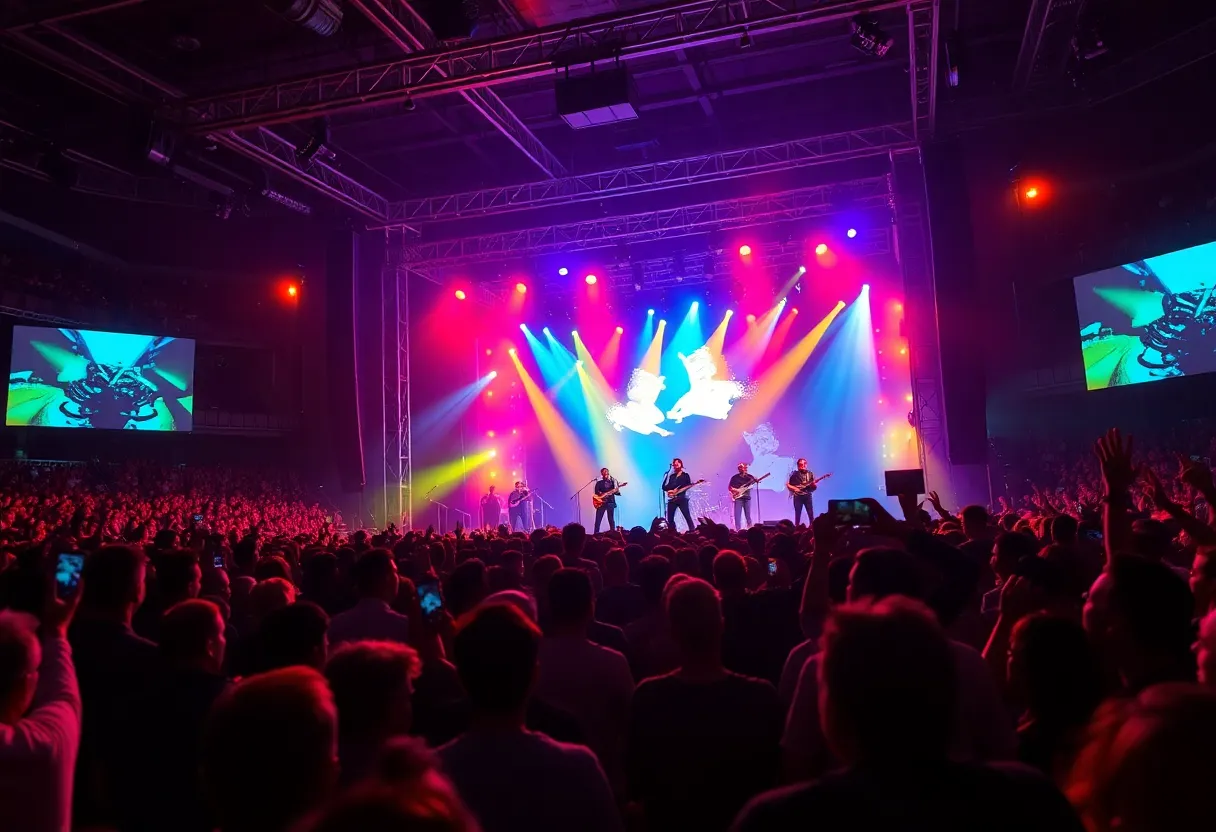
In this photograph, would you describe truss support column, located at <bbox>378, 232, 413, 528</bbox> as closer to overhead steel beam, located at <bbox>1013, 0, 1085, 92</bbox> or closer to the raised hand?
overhead steel beam, located at <bbox>1013, 0, 1085, 92</bbox>

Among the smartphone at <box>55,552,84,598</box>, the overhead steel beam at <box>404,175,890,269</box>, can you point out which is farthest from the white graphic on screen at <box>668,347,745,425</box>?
the smartphone at <box>55,552,84,598</box>

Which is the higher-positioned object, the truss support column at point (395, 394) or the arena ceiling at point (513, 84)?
the arena ceiling at point (513, 84)

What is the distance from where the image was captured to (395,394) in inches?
700

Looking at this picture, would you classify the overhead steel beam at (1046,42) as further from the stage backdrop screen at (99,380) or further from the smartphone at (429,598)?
the stage backdrop screen at (99,380)

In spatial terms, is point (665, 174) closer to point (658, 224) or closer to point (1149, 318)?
point (658, 224)

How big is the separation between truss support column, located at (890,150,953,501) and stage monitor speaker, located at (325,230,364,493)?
33.4 ft

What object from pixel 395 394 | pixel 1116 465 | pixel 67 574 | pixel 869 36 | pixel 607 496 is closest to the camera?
pixel 67 574

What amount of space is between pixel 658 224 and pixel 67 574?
16024 millimetres

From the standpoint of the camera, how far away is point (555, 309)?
23.5 m

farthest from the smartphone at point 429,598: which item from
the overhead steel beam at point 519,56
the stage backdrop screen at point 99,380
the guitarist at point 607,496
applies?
the stage backdrop screen at point 99,380

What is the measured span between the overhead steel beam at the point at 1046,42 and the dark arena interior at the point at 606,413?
6.3 inches

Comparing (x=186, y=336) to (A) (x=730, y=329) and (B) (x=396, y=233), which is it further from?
(A) (x=730, y=329)

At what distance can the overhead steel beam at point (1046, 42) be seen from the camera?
11137mm

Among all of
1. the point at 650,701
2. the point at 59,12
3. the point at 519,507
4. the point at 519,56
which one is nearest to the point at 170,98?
the point at 59,12
